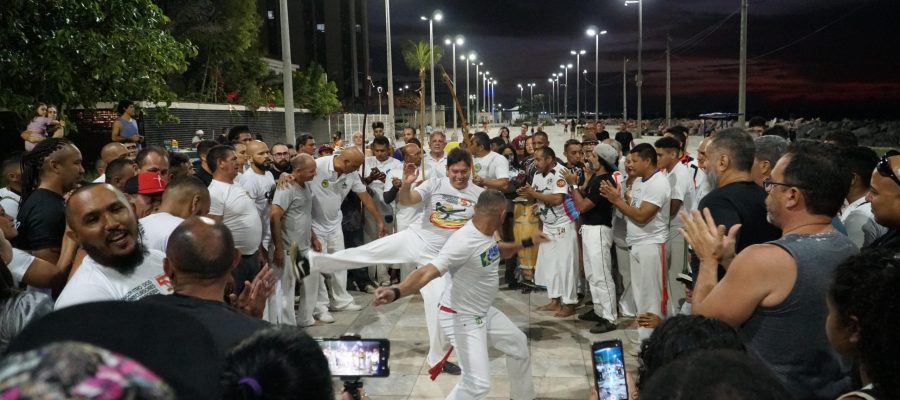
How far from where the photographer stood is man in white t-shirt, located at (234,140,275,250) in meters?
7.01

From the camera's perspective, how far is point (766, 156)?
4289 millimetres

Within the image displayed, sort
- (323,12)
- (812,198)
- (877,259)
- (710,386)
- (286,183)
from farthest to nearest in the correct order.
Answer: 1. (323,12)
2. (286,183)
3. (812,198)
4. (877,259)
5. (710,386)

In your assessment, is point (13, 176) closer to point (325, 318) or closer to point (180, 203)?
point (180, 203)

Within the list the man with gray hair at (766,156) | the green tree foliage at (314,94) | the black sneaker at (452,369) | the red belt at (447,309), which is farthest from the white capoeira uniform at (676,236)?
the green tree foliage at (314,94)

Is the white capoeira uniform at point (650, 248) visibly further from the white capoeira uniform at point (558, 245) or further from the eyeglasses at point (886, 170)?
the eyeglasses at point (886, 170)

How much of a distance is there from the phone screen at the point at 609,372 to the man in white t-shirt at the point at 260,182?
16.2 ft

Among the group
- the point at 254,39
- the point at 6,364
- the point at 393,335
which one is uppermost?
the point at 254,39

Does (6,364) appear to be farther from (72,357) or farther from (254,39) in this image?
(254,39)

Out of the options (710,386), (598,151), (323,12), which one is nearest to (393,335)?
(598,151)

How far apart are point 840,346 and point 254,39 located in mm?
28239

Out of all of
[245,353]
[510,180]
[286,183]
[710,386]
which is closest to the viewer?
[710,386]

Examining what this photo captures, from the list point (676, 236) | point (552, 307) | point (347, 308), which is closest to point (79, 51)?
point (347, 308)

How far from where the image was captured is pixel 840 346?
2.04 meters

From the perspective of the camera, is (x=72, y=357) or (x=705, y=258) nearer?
(x=72, y=357)
